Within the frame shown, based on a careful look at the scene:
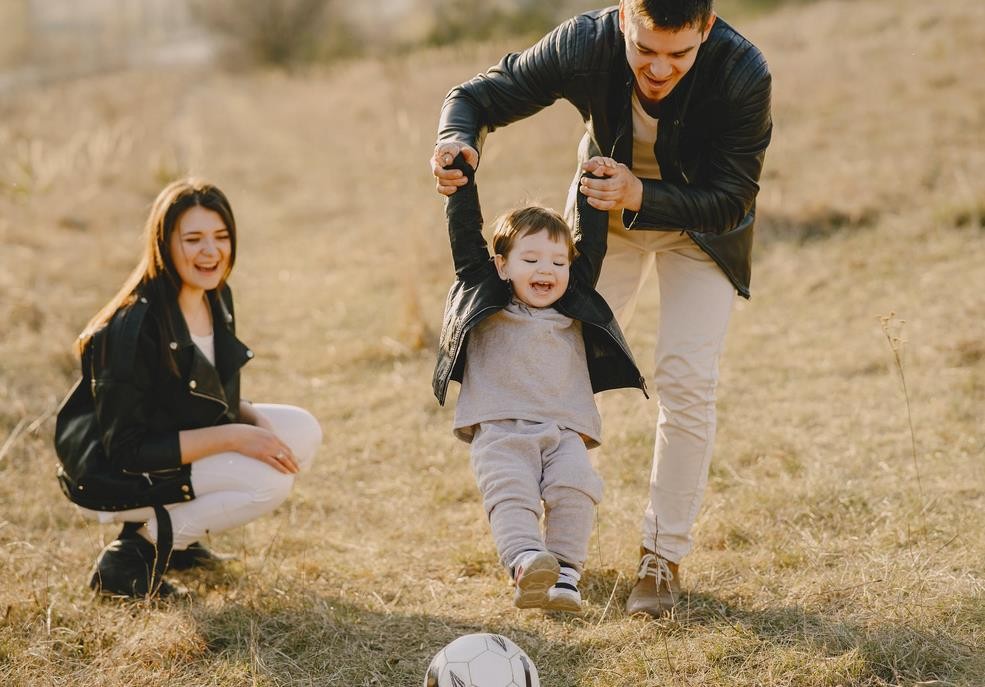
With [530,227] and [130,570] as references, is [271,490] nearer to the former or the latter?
[130,570]

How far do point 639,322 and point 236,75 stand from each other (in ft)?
94.7

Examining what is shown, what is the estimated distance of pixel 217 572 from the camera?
162 inches

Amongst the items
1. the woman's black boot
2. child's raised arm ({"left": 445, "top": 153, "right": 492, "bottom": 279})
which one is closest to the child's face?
child's raised arm ({"left": 445, "top": 153, "right": 492, "bottom": 279})

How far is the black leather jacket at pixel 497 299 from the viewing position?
3285mm

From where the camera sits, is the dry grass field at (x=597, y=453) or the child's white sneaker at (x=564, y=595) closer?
the child's white sneaker at (x=564, y=595)

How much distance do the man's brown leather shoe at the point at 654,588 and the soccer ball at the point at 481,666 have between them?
0.74m

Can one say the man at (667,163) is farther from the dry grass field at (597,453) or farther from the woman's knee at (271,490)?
the woman's knee at (271,490)

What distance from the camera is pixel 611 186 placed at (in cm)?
315


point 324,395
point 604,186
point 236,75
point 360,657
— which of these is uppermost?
point 236,75

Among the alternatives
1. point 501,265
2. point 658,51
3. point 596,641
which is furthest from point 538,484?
point 658,51

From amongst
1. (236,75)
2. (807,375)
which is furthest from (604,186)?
(236,75)

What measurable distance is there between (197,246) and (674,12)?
197cm

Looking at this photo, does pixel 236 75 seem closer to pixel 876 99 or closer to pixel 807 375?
pixel 876 99

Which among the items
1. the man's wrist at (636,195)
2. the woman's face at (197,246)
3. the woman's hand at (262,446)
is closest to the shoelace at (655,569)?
the man's wrist at (636,195)
